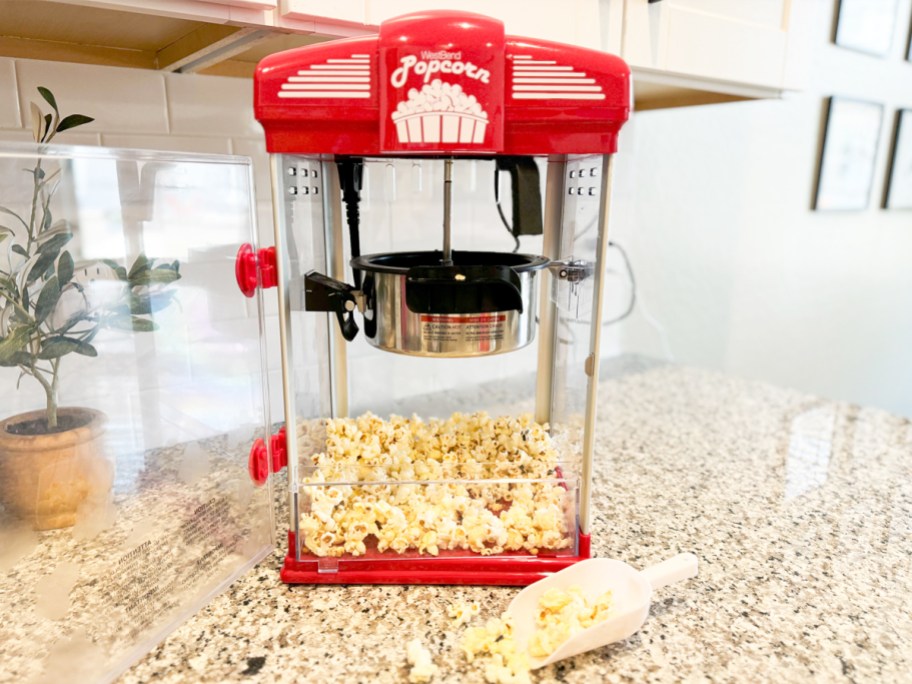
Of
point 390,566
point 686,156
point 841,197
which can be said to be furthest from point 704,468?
point 841,197

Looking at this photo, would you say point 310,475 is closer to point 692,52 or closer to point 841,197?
point 692,52

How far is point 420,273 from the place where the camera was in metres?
0.60

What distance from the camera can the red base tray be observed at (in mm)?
630

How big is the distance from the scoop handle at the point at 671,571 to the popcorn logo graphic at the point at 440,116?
17.1 inches

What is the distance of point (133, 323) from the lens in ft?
1.97

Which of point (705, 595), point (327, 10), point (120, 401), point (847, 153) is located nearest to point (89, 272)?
point (120, 401)

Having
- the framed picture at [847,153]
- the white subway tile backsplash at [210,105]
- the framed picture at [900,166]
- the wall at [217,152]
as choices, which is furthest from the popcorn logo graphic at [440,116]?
the framed picture at [900,166]

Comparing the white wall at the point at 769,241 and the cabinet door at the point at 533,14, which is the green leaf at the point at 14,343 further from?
the white wall at the point at 769,241

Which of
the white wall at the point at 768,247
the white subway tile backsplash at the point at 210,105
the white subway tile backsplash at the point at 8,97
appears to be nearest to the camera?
the white subway tile backsplash at the point at 8,97

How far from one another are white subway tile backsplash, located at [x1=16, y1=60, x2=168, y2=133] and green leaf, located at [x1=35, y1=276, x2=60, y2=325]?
0.34 meters

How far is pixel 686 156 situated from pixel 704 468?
986 millimetres

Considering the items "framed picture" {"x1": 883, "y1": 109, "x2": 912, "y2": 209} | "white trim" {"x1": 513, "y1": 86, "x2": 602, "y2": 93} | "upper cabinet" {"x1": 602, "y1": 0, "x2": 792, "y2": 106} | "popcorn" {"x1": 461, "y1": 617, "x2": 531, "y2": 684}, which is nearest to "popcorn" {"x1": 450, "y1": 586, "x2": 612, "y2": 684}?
"popcorn" {"x1": 461, "y1": 617, "x2": 531, "y2": 684}

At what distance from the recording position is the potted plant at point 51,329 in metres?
0.55

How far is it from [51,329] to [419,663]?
1.46 feet
